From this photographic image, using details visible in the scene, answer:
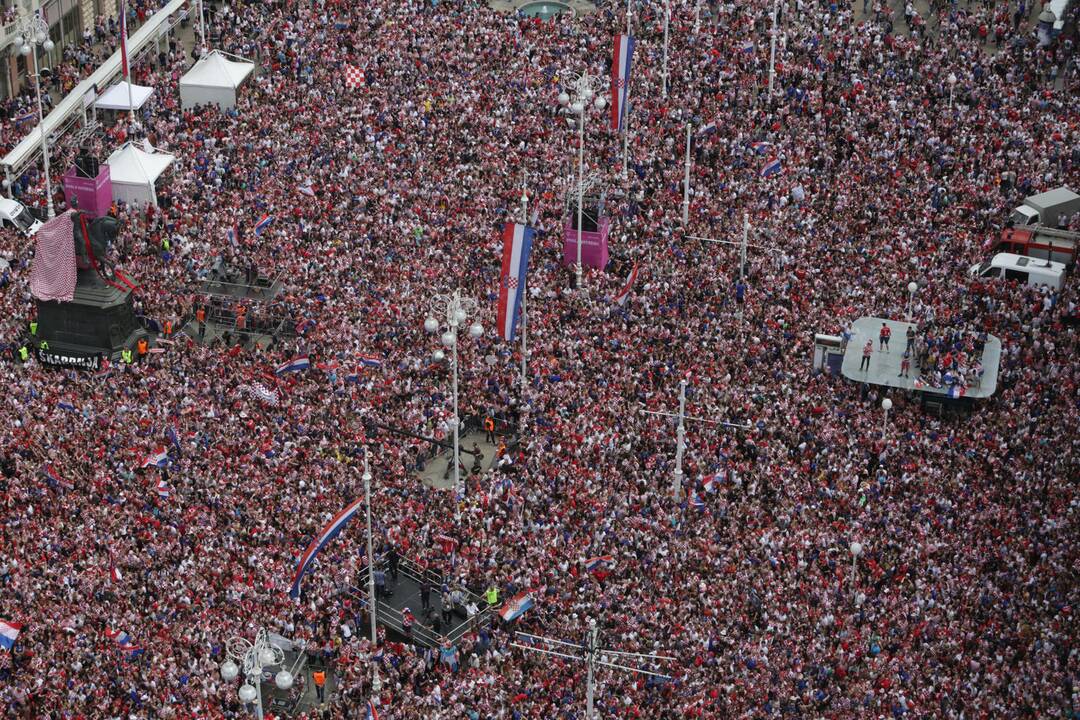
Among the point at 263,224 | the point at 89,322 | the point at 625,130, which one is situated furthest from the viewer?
the point at 625,130

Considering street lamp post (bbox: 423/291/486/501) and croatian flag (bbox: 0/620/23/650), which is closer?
croatian flag (bbox: 0/620/23/650)

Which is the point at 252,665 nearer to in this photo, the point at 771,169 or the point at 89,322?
the point at 89,322

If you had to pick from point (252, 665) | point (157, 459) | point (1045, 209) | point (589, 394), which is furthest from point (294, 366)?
point (1045, 209)

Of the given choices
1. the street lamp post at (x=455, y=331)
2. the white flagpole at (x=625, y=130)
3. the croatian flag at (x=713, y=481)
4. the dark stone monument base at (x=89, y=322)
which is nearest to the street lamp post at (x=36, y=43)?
the dark stone monument base at (x=89, y=322)

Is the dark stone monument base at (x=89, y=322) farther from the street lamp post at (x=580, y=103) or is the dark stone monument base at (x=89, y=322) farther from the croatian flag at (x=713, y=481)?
the croatian flag at (x=713, y=481)

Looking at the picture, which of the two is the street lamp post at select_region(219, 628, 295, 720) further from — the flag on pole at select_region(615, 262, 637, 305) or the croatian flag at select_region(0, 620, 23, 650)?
the flag on pole at select_region(615, 262, 637, 305)

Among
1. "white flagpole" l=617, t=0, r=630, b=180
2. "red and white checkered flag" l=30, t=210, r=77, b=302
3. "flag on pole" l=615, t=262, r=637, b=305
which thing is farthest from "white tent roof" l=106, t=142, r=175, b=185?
"flag on pole" l=615, t=262, r=637, b=305

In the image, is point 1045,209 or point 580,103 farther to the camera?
point 1045,209

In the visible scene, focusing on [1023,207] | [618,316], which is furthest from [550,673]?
[1023,207]
